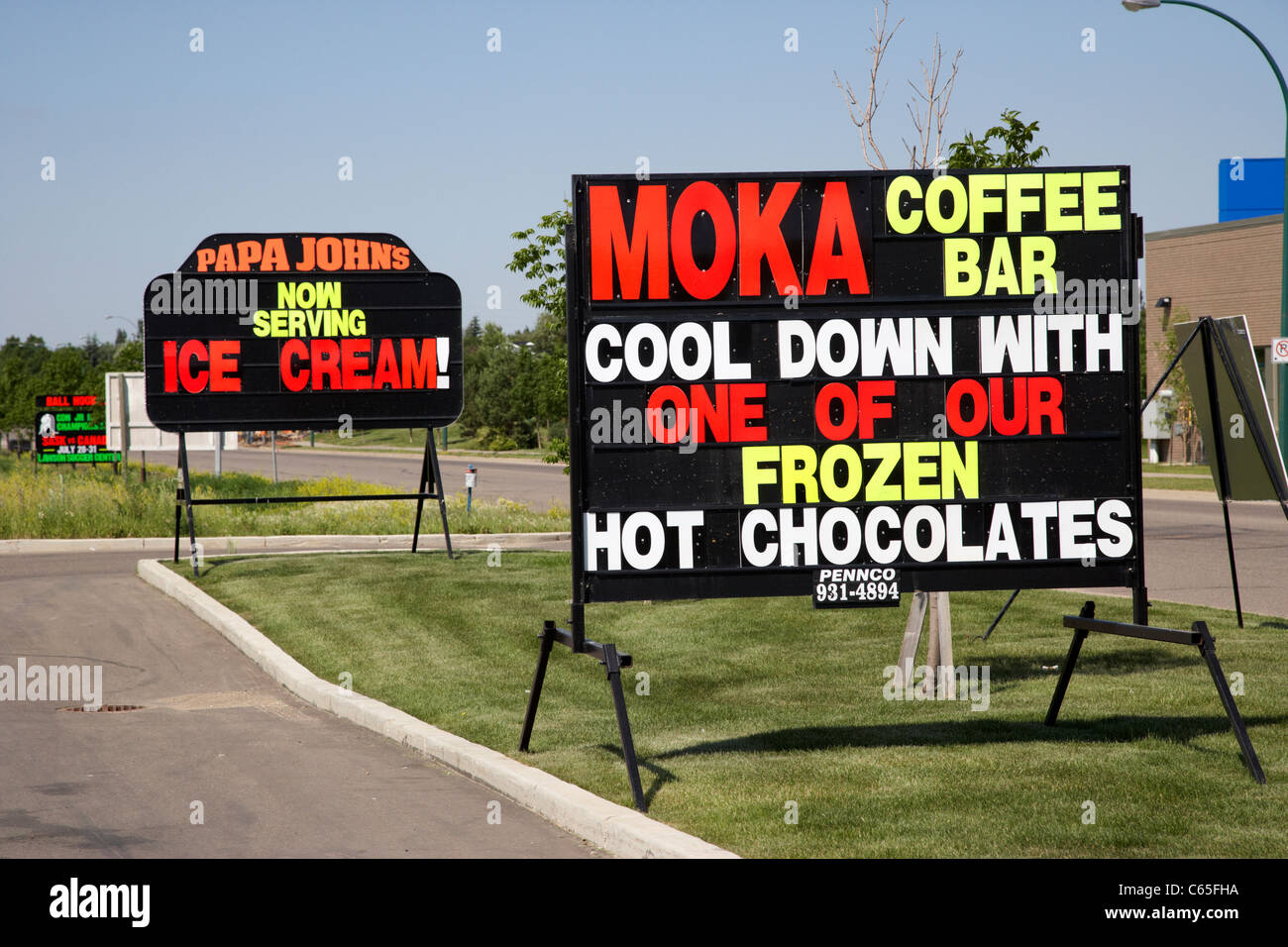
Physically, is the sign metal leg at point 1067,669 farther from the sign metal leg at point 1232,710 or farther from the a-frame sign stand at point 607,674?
the a-frame sign stand at point 607,674

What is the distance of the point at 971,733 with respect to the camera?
8555 mm

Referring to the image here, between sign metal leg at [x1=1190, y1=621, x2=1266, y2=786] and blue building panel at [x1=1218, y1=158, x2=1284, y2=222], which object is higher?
blue building panel at [x1=1218, y1=158, x2=1284, y2=222]

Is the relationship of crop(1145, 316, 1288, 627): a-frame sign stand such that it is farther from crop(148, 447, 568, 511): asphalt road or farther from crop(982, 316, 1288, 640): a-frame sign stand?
crop(148, 447, 568, 511): asphalt road

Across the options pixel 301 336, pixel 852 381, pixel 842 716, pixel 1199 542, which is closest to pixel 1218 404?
pixel 842 716

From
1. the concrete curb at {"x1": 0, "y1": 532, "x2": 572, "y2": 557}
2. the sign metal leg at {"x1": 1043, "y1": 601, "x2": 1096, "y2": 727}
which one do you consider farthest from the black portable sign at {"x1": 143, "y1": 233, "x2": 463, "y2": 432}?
the sign metal leg at {"x1": 1043, "y1": 601, "x2": 1096, "y2": 727}

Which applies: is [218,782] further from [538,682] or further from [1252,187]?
[1252,187]

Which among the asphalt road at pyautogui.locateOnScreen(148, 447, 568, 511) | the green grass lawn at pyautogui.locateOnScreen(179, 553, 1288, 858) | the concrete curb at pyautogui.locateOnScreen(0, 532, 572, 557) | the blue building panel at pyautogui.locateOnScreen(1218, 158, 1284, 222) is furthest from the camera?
the blue building panel at pyautogui.locateOnScreen(1218, 158, 1284, 222)

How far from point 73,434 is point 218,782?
32.5 m

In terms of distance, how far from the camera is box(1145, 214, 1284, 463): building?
1999 inches

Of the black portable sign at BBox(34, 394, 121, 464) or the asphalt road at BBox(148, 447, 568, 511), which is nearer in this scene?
the black portable sign at BBox(34, 394, 121, 464)

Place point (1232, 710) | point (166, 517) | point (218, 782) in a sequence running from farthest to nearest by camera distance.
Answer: point (166, 517) < point (218, 782) < point (1232, 710)

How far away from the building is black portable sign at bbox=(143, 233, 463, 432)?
3820 cm
